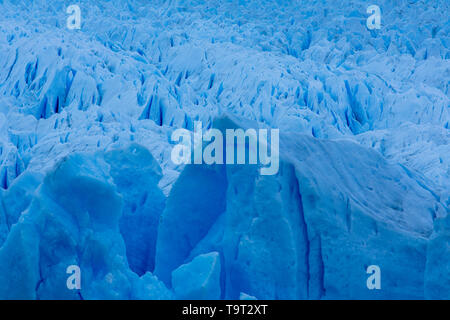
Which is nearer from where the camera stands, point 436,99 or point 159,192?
point 159,192

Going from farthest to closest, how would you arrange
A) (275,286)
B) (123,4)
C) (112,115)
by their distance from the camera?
(123,4) → (112,115) → (275,286)

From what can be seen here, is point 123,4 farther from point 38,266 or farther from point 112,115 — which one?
point 38,266

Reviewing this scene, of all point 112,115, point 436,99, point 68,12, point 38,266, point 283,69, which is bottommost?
point 38,266

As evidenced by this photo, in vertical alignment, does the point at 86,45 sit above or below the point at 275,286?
above

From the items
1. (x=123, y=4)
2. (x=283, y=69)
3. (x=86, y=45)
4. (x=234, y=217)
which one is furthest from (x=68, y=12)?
(x=234, y=217)

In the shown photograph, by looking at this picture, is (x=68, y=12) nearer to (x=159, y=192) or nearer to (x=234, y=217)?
(x=159, y=192)
